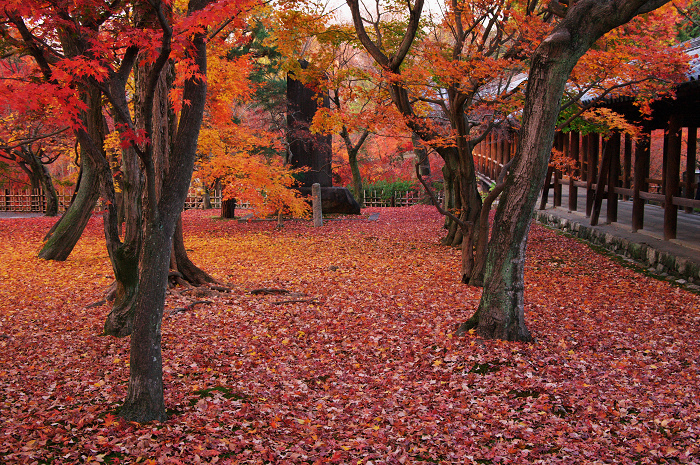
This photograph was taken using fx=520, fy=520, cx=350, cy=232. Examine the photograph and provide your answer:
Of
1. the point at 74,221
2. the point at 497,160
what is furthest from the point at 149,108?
the point at 497,160

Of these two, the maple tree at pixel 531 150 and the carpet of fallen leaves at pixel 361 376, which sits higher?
the maple tree at pixel 531 150

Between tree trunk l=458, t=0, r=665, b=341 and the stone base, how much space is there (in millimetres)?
14291

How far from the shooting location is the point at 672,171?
10078 millimetres

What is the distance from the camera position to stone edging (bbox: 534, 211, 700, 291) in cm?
893

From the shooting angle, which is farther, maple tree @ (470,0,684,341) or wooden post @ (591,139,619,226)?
wooden post @ (591,139,619,226)

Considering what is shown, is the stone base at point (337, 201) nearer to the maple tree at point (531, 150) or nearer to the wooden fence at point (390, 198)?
the wooden fence at point (390, 198)

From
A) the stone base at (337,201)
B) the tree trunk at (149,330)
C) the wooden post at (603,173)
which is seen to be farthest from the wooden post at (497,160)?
the tree trunk at (149,330)

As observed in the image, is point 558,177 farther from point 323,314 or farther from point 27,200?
point 27,200

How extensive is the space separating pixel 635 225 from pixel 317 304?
805 cm

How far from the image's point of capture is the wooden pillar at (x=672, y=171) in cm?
989

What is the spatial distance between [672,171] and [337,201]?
1224 centimetres

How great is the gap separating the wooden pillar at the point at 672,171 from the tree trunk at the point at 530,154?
5.64 meters

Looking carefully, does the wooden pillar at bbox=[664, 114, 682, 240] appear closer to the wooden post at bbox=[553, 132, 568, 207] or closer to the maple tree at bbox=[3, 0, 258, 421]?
the wooden post at bbox=[553, 132, 568, 207]

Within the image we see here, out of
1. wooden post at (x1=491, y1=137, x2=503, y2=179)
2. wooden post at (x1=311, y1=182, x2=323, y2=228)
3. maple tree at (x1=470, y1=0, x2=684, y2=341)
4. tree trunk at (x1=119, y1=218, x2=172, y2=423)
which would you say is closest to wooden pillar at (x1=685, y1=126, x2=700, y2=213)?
maple tree at (x1=470, y1=0, x2=684, y2=341)
